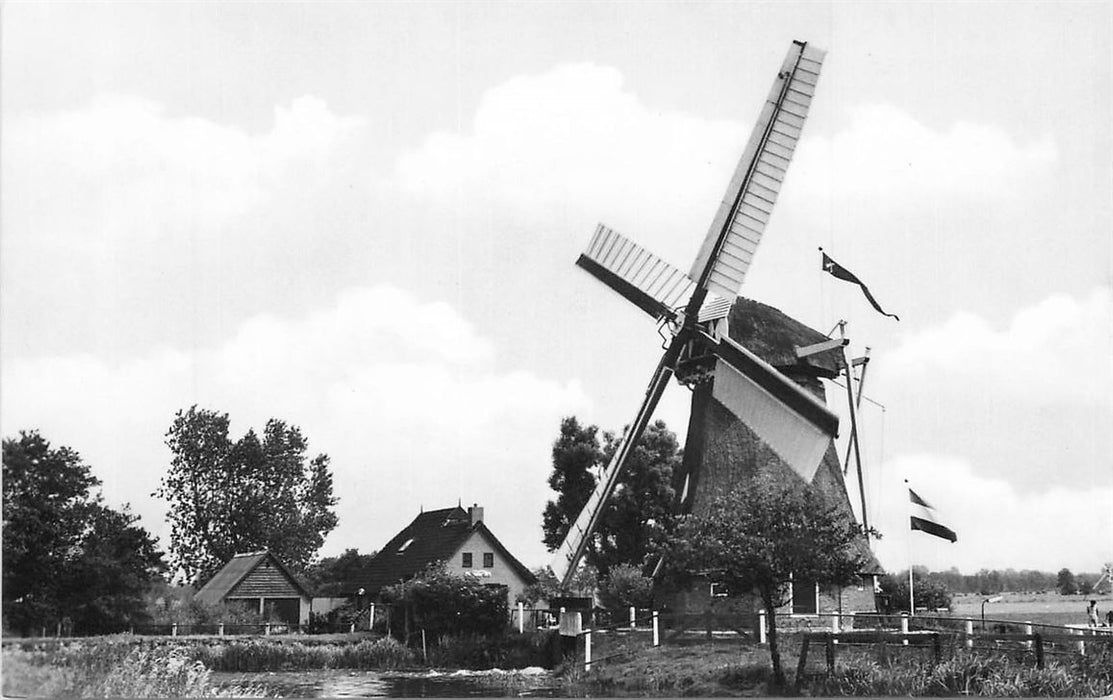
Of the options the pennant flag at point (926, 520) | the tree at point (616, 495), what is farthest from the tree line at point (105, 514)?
the pennant flag at point (926, 520)

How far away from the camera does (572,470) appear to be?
24.8 metres

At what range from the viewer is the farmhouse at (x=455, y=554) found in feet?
77.0

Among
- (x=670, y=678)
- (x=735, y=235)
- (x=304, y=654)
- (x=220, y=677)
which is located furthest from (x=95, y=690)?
(x=735, y=235)

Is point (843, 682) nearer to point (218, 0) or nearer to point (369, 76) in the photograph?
point (369, 76)

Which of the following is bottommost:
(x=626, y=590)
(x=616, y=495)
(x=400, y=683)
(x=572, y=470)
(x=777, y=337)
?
(x=400, y=683)

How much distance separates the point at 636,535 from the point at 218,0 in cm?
1401

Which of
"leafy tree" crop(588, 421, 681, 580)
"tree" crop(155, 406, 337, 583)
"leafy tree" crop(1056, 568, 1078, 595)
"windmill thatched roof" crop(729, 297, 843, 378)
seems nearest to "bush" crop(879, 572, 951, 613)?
"leafy tree" crop(1056, 568, 1078, 595)

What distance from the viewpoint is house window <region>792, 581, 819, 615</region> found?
19266 millimetres

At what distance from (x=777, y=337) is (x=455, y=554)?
25.0ft

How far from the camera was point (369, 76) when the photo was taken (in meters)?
17.1

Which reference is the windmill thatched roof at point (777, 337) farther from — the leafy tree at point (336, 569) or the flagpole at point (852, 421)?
the leafy tree at point (336, 569)

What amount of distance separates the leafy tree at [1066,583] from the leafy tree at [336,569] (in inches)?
653

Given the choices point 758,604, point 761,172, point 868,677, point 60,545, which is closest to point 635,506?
point 758,604

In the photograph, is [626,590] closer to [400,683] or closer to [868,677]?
[400,683]
